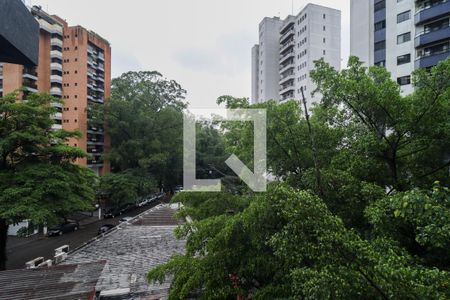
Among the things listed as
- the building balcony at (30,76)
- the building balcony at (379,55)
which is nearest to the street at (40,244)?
the building balcony at (30,76)

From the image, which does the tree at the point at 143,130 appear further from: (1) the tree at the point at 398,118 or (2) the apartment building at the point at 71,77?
(1) the tree at the point at 398,118

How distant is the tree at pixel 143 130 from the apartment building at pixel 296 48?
59.7 ft

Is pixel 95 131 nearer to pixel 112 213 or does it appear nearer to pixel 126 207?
pixel 126 207

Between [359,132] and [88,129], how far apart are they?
3210 centimetres

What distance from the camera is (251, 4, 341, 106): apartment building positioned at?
1527 inches

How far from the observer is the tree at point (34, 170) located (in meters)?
12.0

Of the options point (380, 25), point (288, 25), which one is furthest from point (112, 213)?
point (288, 25)

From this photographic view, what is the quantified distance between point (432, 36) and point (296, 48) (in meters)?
26.4

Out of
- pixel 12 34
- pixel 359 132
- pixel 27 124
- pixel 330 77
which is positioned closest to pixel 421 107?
pixel 359 132

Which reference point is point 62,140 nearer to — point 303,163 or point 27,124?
point 27,124

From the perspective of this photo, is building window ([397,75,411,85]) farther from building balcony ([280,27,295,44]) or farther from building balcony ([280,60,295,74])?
building balcony ([280,27,295,44])

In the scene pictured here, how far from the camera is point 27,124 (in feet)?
44.3

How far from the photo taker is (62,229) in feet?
78.9

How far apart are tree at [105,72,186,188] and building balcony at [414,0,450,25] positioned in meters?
22.6
